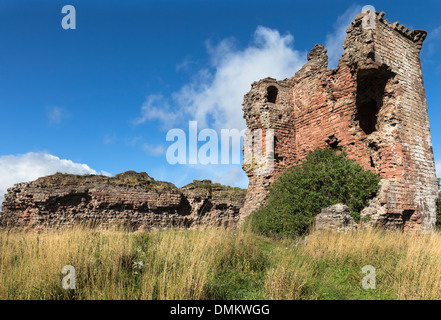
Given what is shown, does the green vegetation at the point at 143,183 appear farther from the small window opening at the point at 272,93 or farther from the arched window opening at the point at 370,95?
the arched window opening at the point at 370,95

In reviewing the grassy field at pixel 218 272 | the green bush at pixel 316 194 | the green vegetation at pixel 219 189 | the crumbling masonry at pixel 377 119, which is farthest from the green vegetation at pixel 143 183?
the grassy field at pixel 218 272

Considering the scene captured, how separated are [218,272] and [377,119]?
350 inches

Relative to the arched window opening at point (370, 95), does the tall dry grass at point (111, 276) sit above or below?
below

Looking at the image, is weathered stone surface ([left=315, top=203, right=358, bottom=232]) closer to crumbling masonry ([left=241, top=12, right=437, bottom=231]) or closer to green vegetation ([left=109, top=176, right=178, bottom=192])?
crumbling masonry ([left=241, top=12, right=437, bottom=231])

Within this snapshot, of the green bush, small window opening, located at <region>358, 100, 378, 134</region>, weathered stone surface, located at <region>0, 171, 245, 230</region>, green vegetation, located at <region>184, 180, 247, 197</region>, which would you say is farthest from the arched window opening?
green vegetation, located at <region>184, 180, 247, 197</region>

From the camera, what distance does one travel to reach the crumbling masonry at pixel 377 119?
29.0 feet

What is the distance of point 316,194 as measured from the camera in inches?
332

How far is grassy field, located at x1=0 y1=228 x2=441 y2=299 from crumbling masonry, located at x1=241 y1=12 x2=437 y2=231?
12.1 ft

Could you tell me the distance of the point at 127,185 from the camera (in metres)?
13.1

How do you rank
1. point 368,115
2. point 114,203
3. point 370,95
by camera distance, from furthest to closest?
point 114,203 < point 368,115 < point 370,95

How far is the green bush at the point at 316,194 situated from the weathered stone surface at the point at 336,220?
66 centimetres

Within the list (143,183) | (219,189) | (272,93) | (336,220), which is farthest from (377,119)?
(143,183)

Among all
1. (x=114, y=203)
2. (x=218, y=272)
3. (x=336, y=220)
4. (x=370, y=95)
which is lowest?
(x=218, y=272)

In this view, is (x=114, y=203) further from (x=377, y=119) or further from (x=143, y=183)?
(x=377, y=119)
